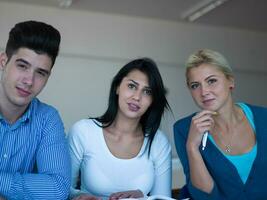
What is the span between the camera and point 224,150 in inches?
67.3

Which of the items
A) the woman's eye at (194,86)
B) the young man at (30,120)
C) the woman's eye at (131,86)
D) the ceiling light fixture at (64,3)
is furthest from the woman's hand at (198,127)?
the ceiling light fixture at (64,3)

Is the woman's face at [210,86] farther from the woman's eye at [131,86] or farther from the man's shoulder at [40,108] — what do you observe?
the man's shoulder at [40,108]

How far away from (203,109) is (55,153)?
2.34 ft

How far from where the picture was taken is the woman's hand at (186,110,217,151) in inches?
64.9

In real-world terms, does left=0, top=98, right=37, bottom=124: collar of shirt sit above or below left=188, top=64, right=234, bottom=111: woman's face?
below

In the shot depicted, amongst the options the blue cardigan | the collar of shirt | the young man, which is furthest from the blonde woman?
the collar of shirt

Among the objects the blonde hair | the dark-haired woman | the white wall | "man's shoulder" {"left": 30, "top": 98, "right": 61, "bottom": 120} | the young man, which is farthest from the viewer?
the white wall

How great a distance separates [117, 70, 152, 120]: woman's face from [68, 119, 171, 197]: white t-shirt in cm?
18

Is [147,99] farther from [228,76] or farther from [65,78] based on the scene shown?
[65,78]

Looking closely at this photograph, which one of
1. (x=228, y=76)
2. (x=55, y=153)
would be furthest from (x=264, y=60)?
(x=55, y=153)

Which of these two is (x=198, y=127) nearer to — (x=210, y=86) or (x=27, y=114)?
(x=210, y=86)

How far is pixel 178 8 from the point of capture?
451cm

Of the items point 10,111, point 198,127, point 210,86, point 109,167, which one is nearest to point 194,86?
point 210,86

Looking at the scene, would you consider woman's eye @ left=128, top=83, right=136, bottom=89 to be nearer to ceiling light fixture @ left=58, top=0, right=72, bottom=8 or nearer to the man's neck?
the man's neck
